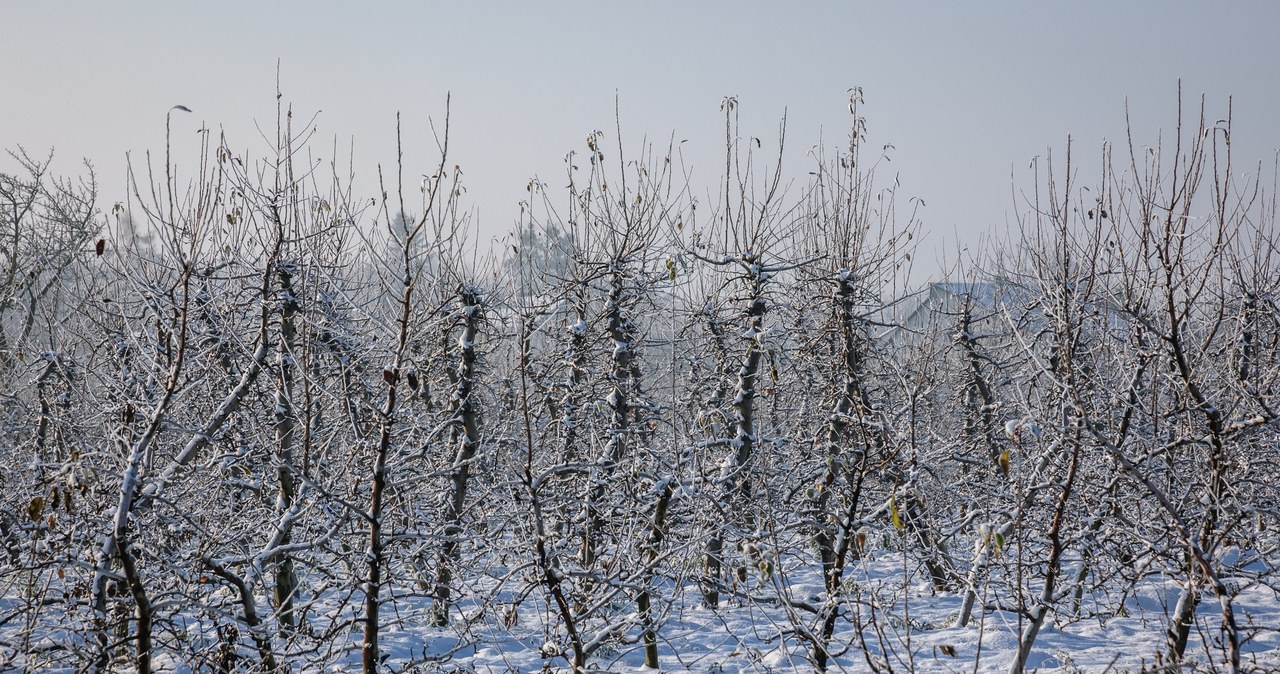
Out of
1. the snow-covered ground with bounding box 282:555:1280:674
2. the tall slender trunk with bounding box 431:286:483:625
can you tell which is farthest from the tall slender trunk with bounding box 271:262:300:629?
the tall slender trunk with bounding box 431:286:483:625

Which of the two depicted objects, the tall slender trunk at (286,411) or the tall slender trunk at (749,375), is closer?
the tall slender trunk at (286,411)

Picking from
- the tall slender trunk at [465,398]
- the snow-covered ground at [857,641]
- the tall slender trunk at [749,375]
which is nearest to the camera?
the snow-covered ground at [857,641]

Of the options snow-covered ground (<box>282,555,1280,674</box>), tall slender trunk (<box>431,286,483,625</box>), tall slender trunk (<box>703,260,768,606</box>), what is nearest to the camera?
snow-covered ground (<box>282,555,1280,674</box>)

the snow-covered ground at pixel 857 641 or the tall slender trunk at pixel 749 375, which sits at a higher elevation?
the tall slender trunk at pixel 749 375

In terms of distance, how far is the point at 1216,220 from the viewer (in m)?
4.92

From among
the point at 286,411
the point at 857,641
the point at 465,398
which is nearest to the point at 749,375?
the point at 857,641

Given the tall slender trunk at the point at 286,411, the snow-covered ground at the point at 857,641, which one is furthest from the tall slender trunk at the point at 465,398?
the tall slender trunk at the point at 286,411

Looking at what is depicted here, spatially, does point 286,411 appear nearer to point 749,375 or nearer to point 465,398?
point 465,398

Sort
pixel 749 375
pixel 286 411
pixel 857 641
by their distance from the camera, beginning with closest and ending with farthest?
pixel 857 641 < pixel 286 411 < pixel 749 375

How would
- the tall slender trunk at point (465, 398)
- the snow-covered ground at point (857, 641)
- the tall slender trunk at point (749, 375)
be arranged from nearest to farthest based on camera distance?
the snow-covered ground at point (857, 641) → the tall slender trunk at point (749, 375) → the tall slender trunk at point (465, 398)

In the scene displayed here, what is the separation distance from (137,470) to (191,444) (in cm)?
107

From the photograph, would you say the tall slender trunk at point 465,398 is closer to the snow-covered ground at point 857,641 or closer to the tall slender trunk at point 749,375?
the snow-covered ground at point 857,641

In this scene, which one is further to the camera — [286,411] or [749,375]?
[749,375]

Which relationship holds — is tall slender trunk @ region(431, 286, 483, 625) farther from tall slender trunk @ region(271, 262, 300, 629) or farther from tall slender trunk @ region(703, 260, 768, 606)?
tall slender trunk @ region(703, 260, 768, 606)
